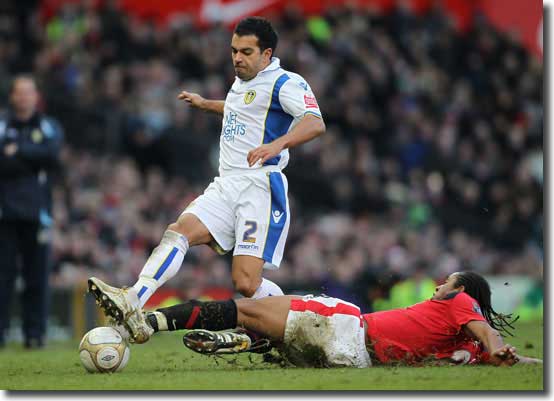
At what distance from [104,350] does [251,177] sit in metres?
1.41

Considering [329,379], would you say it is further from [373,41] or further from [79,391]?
[373,41]

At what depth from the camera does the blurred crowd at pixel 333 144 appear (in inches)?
512

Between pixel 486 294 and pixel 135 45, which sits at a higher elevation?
pixel 135 45

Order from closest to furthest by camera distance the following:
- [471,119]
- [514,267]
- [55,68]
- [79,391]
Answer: [79,391] → [55,68] → [514,267] → [471,119]

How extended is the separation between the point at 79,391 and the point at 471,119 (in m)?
12.3

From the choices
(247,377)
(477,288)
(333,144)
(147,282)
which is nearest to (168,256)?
(147,282)

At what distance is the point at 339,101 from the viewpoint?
16141mm

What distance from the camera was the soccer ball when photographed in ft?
20.2

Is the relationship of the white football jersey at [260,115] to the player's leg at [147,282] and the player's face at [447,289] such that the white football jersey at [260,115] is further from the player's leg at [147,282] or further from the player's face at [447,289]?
the player's face at [447,289]

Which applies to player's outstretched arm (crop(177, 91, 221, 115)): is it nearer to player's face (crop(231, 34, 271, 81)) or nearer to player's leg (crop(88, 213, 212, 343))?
player's face (crop(231, 34, 271, 81))

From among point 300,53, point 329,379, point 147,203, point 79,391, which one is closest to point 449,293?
point 329,379

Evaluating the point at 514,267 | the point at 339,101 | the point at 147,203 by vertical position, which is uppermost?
the point at 339,101

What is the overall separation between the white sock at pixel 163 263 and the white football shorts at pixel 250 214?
26 cm

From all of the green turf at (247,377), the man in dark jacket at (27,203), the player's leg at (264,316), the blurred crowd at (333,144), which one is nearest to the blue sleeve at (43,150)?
the man in dark jacket at (27,203)
